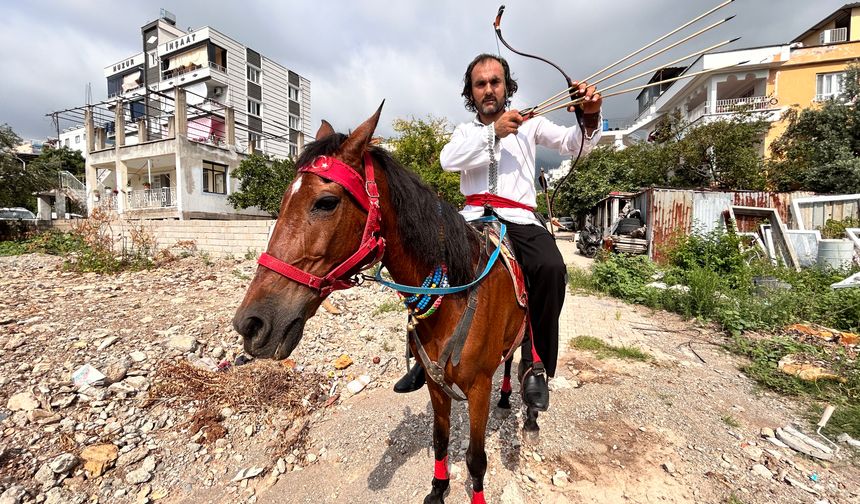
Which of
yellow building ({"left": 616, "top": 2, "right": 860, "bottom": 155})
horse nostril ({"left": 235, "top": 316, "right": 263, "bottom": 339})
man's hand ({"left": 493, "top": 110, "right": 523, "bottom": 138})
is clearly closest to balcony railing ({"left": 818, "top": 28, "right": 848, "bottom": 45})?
yellow building ({"left": 616, "top": 2, "right": 860, "bottom": 155})

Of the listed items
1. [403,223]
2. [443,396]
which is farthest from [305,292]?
[443,396]

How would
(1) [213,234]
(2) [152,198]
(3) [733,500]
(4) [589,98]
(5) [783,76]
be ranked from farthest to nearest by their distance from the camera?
(5) [783,76] → (2) [152,198] → (1) [213,234] → (3) [733,500] → (4) [589,98]

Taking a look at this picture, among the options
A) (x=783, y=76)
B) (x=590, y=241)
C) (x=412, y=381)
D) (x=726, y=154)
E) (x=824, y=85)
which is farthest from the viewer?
(x=783, y=76)

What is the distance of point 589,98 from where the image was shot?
1.88 metres

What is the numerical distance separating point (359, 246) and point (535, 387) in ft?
5.52

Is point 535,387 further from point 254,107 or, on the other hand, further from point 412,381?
point 254,107

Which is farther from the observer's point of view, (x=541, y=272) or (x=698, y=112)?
(x=698, y=112)

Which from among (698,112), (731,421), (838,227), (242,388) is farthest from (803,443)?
(698,112)

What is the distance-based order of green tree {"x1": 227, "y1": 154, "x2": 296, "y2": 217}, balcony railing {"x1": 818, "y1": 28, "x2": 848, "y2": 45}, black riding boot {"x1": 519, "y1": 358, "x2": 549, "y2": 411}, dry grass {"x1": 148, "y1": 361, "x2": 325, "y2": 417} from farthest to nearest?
balcony railing {"x1": 818, "y1": 28, "x2": 848, "y2": 45} → green tree {"x1": 227, "y1": 154, "x2": 296, "y2": 217} → dry grass {"x1": 148, "y1": 361, "x2": 325, "y2": 417} → black riding boot {"x1": 519, "y1": 358, "x2": 549, "y2": 411}

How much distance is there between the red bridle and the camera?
3.99 ft

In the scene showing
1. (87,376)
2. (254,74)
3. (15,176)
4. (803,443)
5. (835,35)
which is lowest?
(803,443)

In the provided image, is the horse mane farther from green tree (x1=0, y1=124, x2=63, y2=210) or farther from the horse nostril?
green tree (x1=0, y1=124, x2=63, y2=210)

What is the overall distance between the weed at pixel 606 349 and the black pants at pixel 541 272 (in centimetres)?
281

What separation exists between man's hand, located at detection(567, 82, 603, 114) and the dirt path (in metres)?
2.48
